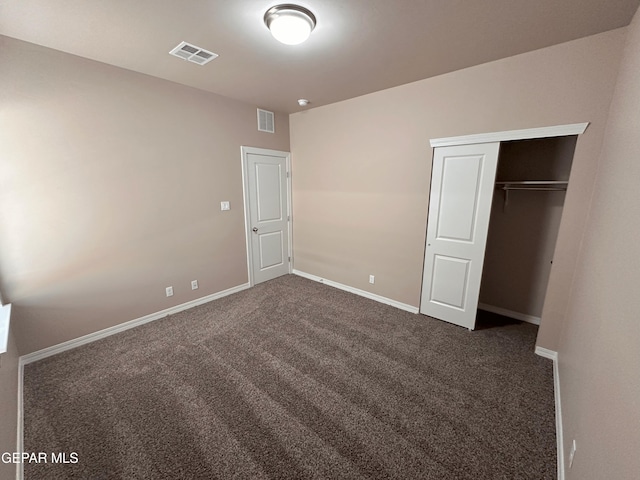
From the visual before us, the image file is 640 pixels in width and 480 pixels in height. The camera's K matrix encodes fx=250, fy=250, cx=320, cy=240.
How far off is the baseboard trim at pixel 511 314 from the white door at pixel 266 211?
3.10 meters

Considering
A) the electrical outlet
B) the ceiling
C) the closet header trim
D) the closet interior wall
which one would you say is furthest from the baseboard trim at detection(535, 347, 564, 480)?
the ceiling

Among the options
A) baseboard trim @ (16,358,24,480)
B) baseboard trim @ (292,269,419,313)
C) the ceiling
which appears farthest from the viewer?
baseboard trim @ (292,269,419,313)

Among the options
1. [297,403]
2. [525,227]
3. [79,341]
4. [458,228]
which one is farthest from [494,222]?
[79,341]

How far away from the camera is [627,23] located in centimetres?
174

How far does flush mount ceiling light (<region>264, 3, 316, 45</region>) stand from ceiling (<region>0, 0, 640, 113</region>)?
1.8 inches

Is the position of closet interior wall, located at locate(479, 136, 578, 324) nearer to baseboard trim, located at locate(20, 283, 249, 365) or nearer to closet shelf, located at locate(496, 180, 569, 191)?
closet shelf, located at locate(496, 180, 569, 191)

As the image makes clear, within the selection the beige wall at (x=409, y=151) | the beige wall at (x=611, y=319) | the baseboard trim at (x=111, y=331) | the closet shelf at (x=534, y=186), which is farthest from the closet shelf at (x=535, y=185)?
the baseboard trim at (x=111, y=331)

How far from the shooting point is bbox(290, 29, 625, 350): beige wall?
200 cm

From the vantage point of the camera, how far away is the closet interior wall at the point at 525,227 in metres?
2.70

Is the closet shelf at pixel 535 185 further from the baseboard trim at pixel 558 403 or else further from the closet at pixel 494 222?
the baseboard trim at pixel 558 403

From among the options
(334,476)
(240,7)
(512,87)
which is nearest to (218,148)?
(240,7)

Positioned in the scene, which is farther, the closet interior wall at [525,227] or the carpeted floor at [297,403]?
the closet interior wall at [525,227]

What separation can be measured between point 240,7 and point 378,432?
9.49 ft

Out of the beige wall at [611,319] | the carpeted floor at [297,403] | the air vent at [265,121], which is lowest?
the carpeted floor at [297,403]
